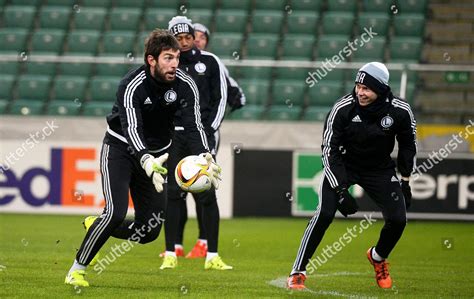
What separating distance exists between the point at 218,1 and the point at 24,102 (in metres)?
5.39

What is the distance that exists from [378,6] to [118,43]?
16.8 feet

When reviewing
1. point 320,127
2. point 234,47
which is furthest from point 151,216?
point 234,47

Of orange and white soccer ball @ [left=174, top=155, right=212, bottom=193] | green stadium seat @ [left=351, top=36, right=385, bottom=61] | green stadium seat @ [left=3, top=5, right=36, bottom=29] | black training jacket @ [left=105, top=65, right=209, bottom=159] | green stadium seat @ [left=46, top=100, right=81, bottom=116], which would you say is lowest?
orange and white soccer ball @ [left=174, top=155, right=212, bottom=193]

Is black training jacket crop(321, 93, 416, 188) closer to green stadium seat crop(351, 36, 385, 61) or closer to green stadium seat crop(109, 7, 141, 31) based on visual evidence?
green stadium seat crop(351, 36, 385, 61)

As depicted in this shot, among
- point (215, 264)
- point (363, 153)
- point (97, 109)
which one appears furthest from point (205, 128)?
point (97, 109)

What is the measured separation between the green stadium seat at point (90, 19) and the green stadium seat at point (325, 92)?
543cm

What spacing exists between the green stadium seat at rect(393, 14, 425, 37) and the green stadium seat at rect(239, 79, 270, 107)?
3.90 meters

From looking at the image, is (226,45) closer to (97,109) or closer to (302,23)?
(302,23)

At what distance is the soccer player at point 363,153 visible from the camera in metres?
8.95

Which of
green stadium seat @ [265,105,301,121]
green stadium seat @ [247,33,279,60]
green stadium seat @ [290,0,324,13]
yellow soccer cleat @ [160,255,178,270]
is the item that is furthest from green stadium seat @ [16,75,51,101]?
yellow soccer cleat @ [160,255,178,270]

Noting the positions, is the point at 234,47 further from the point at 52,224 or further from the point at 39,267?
the point at 39,267

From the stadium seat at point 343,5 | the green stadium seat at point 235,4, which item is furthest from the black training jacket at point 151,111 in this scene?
the green stadium seat at point 235,4

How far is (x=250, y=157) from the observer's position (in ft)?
56.2

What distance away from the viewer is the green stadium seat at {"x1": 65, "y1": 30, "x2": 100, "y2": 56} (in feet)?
64.4
